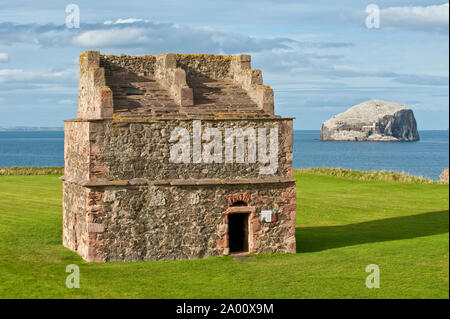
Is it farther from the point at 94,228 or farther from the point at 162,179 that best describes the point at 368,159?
the point at 94,228

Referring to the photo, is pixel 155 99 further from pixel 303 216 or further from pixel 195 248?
pixel 303 216

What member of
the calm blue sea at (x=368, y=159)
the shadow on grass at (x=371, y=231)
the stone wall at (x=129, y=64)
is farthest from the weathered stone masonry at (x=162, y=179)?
the calm blue sea at (x=368, y=159)

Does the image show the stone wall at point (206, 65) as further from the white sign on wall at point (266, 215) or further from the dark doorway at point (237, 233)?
the white sign on wall at point (266, 215)

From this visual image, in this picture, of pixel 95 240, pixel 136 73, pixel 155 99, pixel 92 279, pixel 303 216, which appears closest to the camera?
pixel 92 279

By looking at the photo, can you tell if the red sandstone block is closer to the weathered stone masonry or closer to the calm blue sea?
the weathered stone masonry

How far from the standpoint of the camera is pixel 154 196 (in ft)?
72.2

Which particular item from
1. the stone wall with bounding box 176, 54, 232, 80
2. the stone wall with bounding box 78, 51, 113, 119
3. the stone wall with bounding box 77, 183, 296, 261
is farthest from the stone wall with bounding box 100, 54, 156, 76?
the stone wall with bounding box 77, 183, 296, 261

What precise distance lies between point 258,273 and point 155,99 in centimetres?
731

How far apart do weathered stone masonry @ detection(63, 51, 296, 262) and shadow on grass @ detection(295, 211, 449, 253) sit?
3.02m

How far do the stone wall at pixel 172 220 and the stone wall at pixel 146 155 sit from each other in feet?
1.54

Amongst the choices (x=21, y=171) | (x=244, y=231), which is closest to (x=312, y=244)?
(x=244, y=231)

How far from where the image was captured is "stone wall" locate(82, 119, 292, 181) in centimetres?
2159

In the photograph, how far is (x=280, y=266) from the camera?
2122cm

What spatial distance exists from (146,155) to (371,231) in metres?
12.2
